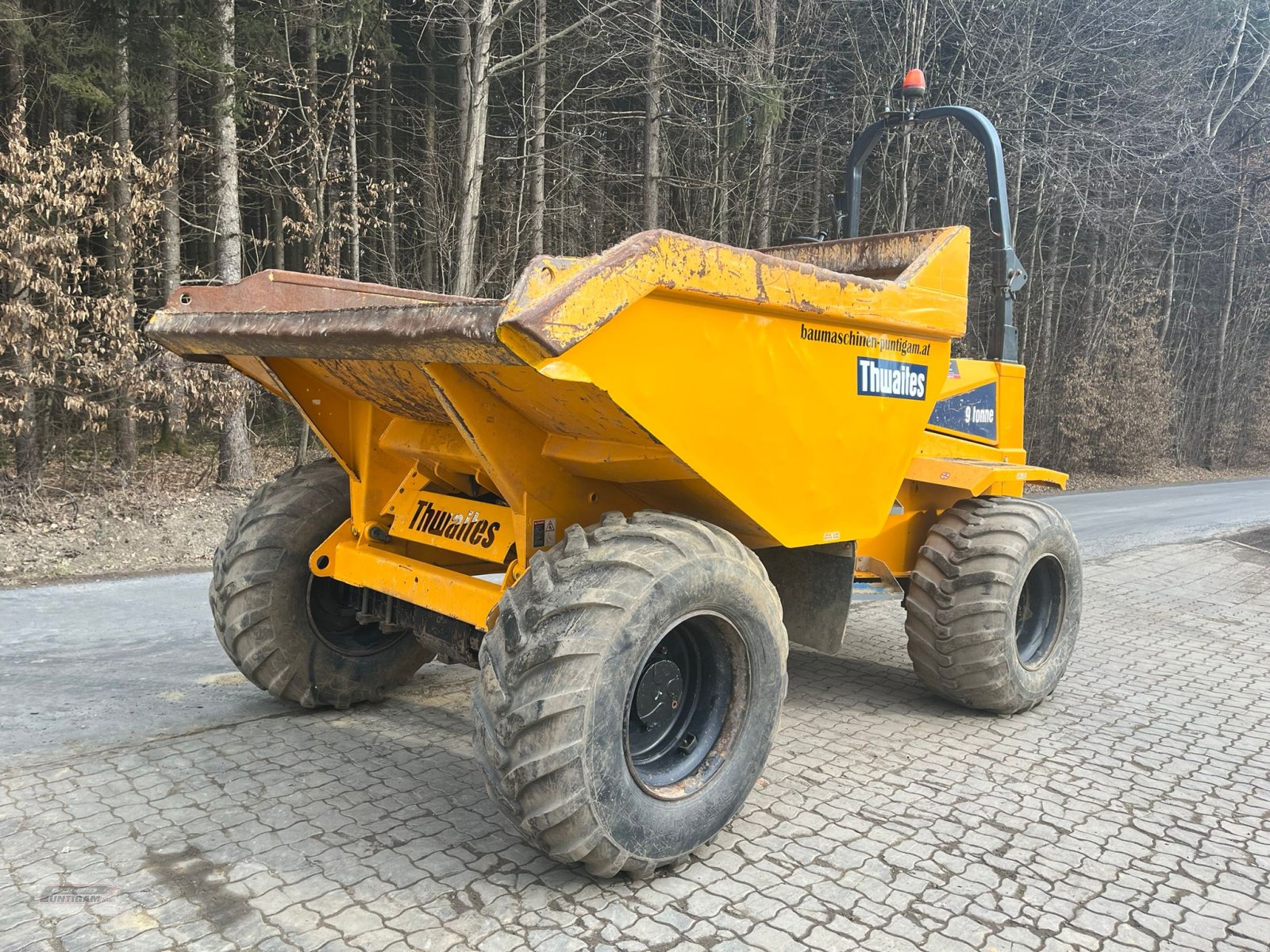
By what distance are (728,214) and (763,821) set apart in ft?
45.1

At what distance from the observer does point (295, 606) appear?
161 inches

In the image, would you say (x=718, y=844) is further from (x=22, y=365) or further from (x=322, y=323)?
(x=22, y=365)

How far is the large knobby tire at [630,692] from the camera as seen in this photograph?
269cm

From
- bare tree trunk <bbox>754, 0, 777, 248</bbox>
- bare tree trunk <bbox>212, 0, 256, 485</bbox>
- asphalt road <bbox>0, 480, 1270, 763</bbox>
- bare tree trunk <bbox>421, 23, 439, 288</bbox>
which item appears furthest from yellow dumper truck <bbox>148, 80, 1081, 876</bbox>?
bare tree trunk <bbox>754, 0, 777, 248</bbox>

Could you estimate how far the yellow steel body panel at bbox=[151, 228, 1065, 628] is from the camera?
270 cm

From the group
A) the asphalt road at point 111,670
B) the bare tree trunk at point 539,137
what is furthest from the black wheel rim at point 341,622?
the bare tree trunk at point 539,137

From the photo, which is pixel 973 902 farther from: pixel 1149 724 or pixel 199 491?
pixel 199 491

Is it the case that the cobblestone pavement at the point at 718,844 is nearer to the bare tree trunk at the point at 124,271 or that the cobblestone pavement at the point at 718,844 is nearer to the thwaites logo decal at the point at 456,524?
the thwaites logo decal at the point at 456,524

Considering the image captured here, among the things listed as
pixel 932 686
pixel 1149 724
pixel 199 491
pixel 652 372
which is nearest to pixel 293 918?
pixel 652 372

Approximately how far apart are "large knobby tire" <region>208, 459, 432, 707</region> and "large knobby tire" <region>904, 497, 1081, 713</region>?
253cm

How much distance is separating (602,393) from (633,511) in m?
1.03

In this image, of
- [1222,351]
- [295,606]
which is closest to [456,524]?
[295,606]

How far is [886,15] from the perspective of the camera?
15.7m

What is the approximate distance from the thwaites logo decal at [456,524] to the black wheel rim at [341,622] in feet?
1.76
